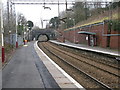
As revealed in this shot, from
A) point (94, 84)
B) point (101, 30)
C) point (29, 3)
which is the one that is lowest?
point (94, 84)

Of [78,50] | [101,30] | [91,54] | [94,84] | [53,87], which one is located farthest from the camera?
[101,30]

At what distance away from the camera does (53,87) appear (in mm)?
8211

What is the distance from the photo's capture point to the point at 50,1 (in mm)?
28297

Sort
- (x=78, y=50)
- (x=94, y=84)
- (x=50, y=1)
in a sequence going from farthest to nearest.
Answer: (x=78, y=50) → (x=50, y=1) → (x=94, y=84)

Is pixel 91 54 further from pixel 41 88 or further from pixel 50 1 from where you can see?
pixel 41 88

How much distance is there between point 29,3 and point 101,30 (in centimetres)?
1266

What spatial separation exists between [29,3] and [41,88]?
75.7ft

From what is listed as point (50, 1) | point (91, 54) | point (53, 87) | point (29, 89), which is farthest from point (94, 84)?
point (50, 1)

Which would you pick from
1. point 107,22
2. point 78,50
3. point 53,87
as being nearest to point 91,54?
point 78,50

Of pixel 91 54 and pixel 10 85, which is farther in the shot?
pixel 91 54

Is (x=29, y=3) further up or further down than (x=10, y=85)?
further up

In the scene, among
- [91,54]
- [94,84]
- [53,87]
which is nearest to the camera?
[53,87]

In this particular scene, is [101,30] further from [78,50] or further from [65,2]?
[65,2]

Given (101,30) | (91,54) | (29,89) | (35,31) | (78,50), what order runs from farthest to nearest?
(35,31)
(101,30)
(78,50)
(91,54)
(29,89)
